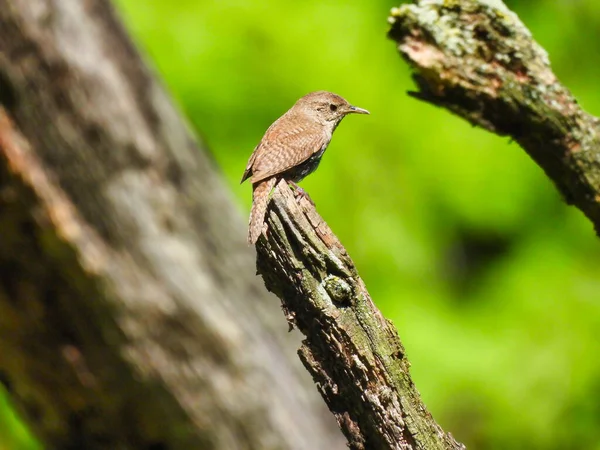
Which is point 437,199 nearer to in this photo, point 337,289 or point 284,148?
point 284,148

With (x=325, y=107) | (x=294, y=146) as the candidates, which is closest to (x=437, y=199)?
(x=325, y=107)

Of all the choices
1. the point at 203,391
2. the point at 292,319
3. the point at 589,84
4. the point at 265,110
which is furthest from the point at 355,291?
the point at 589,84

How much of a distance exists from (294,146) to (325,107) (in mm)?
846

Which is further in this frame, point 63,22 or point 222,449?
point 222,449

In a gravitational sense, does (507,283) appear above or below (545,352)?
above

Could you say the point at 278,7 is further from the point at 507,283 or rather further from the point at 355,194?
the point at 507,283

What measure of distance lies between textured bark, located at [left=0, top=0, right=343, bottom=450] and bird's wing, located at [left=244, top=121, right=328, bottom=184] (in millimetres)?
2581

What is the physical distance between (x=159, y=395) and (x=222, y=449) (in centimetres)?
80

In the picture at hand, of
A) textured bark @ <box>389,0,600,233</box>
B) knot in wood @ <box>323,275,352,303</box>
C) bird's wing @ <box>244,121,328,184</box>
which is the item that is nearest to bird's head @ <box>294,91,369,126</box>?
bird's wing @ <box>244,121,328,184</box>

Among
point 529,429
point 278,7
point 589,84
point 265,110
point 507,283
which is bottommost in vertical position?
point 529,429

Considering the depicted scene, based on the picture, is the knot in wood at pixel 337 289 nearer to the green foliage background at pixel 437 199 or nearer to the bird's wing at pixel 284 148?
the bird's wing at pixel 284 148

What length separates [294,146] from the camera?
183 inches

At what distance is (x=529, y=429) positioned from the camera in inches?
326

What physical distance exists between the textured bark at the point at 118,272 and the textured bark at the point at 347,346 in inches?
142
